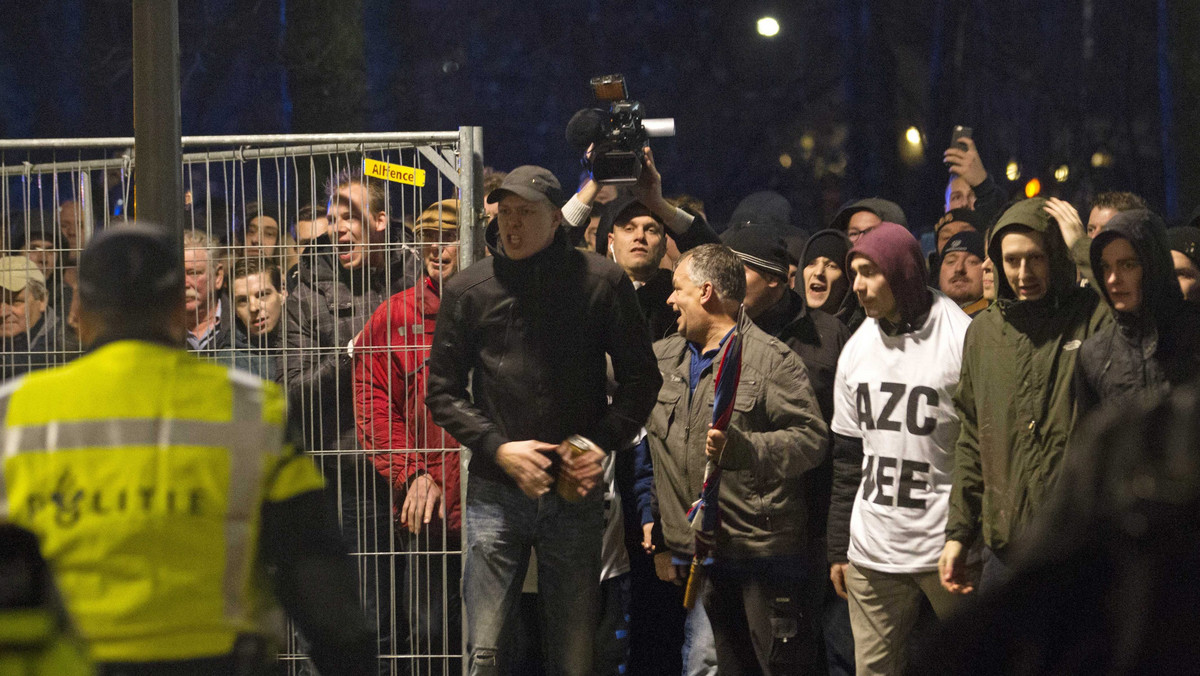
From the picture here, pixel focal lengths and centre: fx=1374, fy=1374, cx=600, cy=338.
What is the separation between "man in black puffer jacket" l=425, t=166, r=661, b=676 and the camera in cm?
475

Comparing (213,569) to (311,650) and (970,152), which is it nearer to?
(311,650)

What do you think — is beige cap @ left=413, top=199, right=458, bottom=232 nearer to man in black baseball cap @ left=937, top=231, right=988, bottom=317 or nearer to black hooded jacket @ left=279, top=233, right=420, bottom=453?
black hooded jacket @ left=279, top=233, right=420, bottom=453

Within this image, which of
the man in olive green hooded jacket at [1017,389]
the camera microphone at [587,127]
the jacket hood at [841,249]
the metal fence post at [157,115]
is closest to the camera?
the metal fence post at [157,115]

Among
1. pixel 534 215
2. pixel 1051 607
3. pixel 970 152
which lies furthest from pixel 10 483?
pixel 970 152

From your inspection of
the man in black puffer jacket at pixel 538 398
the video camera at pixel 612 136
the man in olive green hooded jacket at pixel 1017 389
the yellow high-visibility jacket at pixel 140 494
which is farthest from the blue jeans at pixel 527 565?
the yellow high-visibility jacket at pixel 140 494

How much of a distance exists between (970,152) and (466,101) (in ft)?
21.7

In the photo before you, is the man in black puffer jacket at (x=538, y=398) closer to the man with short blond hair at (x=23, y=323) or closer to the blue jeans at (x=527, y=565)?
the blue jeans at (x=527, y=565)

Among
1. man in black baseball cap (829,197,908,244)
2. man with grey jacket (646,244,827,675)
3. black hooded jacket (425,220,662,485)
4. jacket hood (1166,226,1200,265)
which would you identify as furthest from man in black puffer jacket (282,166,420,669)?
jacket hood (1166,226,1200,265)

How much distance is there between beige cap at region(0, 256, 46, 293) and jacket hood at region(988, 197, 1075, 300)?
357 centimetres

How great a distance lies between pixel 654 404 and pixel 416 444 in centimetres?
92

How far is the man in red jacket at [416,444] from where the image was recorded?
516cm

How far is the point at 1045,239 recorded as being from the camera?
4.61 meters

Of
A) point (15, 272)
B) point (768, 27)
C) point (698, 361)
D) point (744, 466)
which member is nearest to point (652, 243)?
point (698, 361)

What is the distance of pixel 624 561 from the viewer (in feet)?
17.5
